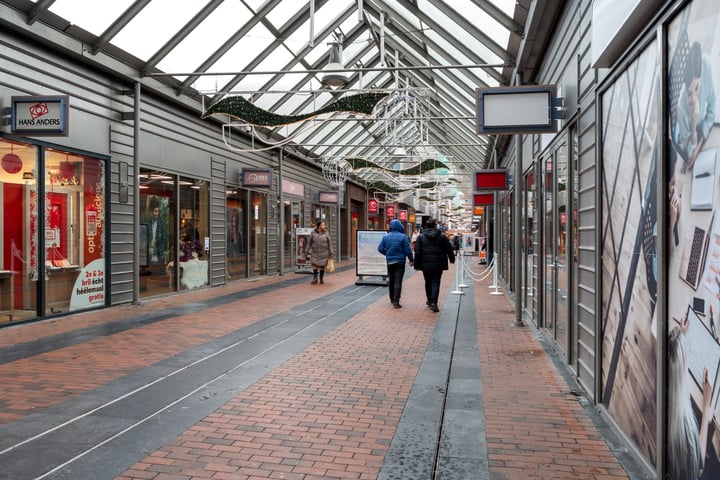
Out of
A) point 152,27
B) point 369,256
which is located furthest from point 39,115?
point 369,256

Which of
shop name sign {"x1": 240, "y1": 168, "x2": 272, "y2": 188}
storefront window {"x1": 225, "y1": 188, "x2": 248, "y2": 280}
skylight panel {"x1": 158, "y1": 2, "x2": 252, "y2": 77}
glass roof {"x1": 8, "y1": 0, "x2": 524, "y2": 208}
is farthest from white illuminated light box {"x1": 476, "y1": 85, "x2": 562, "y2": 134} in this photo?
shop name sign {"x1": 240, "y1": 168, "x2": 272, "y2": 188}

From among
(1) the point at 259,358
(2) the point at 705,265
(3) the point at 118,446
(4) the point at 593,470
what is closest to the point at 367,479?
(4) the point at 593,470

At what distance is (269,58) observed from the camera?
14.4m

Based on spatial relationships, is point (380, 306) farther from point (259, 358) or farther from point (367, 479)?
point (367, 479)

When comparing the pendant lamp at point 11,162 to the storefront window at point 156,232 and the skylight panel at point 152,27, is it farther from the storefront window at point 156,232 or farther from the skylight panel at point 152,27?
the storefront window at point 156,232

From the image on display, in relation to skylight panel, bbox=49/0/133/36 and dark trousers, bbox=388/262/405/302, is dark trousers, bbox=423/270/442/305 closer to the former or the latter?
dark trousers, bbox=388/262/405/302

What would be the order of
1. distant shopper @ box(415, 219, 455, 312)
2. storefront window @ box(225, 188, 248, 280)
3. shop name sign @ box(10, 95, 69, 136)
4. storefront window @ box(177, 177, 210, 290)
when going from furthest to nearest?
storefront window @ box(225, 188, 248, 280) → storefront window @ box(177, 177, 210, 290) → distant shopper @ box(415, 219, 455, 312) → shop name sign @ box(10, 95, 69, 136)

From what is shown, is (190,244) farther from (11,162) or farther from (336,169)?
(336,169)

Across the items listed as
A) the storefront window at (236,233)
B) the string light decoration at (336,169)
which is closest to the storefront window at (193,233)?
the storefront window at (236,233)

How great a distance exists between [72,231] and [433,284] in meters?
6.49

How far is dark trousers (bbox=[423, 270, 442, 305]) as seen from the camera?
36.0 ft

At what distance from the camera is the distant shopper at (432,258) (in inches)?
431

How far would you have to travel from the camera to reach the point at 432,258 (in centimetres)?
1098

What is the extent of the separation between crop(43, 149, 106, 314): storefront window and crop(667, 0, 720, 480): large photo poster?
30.1 feet
